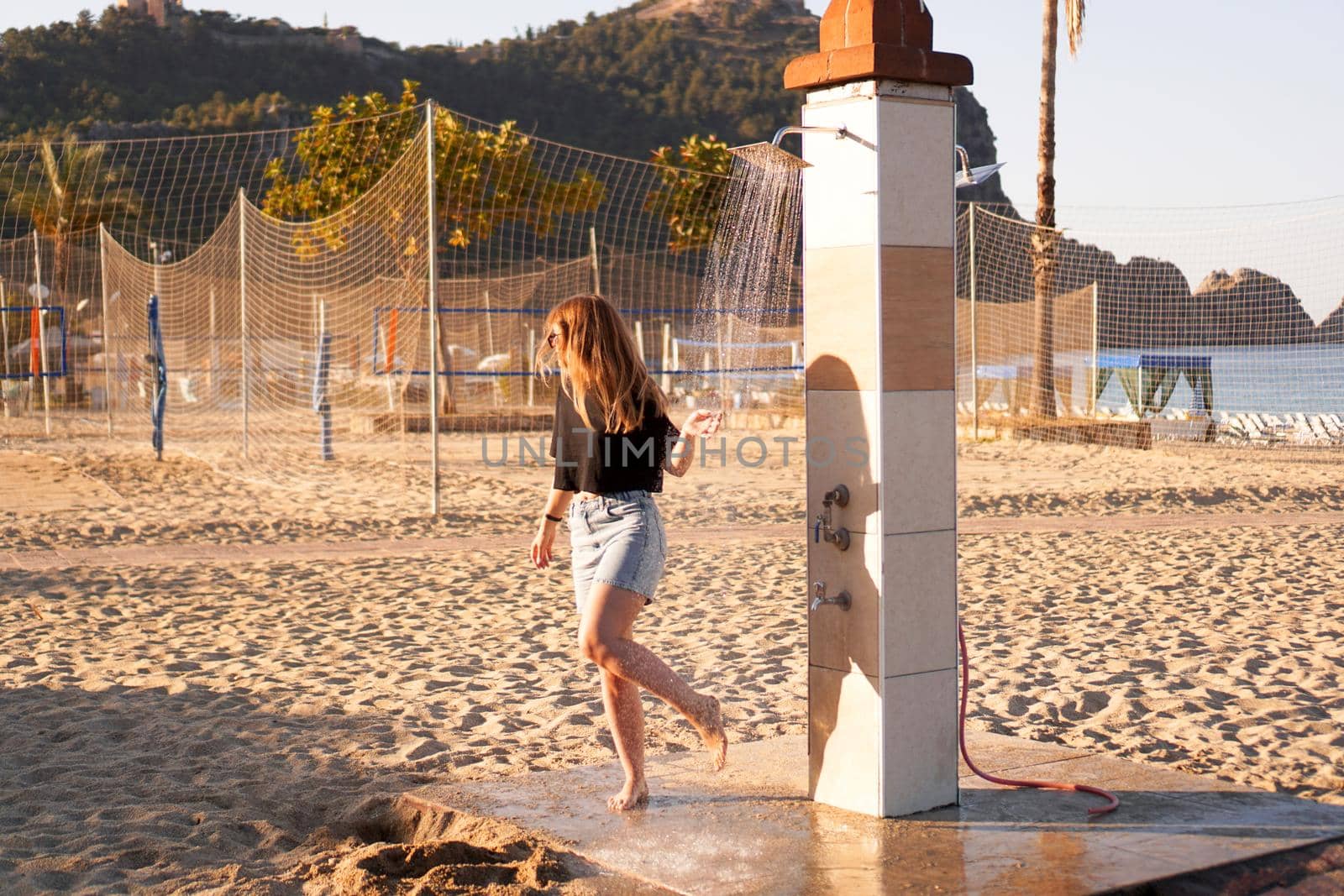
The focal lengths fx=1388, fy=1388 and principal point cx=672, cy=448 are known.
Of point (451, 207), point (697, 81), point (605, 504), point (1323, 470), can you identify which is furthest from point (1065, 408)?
point (697, 81)

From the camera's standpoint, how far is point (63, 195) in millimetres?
32000

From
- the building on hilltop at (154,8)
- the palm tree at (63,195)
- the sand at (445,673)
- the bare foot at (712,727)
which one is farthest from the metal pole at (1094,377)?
the building on hilltop at (154,8)

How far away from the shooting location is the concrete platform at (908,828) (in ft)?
9.81

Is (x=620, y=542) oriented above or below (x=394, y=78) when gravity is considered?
below

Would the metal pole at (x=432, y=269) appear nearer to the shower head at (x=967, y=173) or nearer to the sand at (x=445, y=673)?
the sand at (x=445, y=673)

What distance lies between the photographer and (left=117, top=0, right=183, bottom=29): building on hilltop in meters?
70.6

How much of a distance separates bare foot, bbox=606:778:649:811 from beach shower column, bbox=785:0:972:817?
49cm

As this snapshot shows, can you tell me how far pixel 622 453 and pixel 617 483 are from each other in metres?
0.08

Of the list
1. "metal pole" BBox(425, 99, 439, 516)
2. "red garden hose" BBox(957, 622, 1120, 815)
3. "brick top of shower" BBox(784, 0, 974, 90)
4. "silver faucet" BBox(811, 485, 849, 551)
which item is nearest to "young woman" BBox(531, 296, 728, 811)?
"silver faucet" BBox(811, 485, 849, 551)

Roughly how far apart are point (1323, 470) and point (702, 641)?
1063cm

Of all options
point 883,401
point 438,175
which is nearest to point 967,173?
point 883,401

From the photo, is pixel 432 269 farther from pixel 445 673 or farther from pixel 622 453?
pixel 622 453

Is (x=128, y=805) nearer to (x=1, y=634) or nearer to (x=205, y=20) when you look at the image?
(x=1, y=634)

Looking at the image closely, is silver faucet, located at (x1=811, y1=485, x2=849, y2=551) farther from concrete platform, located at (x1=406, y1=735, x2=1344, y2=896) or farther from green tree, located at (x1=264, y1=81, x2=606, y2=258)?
green tree, located at (x1=264, y1=81, x2=606, y2=258)
